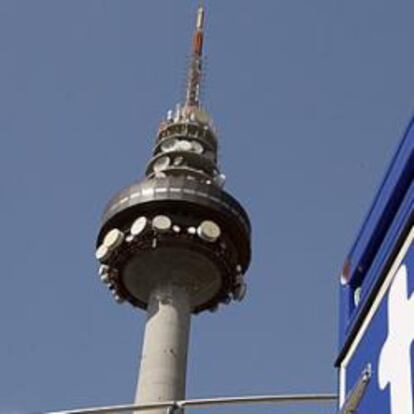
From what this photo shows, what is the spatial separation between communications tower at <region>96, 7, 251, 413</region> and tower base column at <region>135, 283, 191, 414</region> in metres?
0.06

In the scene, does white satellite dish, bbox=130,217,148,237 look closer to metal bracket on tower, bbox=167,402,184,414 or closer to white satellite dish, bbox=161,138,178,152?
white satellite dish, bbox=161,138,178,152

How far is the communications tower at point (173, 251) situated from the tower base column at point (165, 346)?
0.19 ft

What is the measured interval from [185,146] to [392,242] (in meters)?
57.0

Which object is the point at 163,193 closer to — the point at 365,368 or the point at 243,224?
the point at 243,224

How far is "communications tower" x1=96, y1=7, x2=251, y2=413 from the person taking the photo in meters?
53.3

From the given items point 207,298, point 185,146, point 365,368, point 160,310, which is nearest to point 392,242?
point 365,368

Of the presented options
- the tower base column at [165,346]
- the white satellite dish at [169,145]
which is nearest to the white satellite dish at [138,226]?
the tower base column at [165,346]

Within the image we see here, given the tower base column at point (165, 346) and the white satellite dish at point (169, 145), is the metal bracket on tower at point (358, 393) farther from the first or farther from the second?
the white satellite dish at point (169, 145)

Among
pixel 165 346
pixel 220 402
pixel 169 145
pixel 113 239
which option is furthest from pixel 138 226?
pixel 220 402

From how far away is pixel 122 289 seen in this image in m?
56.3

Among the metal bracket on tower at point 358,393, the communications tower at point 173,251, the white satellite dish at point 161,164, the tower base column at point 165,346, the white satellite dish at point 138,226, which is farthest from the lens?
the white satellite dish at point 161,164

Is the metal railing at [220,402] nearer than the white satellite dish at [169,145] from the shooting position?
Yes

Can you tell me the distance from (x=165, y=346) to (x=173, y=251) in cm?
→ 560

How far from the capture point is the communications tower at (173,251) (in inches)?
2098
